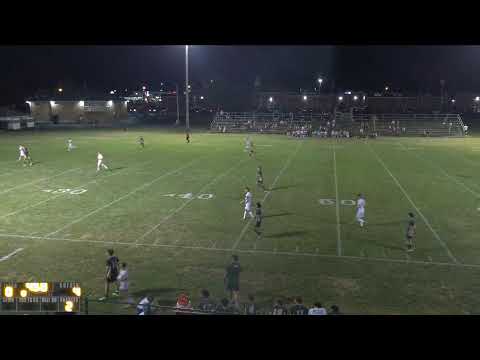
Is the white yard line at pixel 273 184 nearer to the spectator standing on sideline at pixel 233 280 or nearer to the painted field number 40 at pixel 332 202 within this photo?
the painted field number 40 at pixel 332 202

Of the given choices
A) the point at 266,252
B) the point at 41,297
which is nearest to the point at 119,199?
the point at 266,252

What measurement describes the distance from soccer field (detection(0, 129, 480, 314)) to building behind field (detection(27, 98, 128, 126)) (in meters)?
51.6

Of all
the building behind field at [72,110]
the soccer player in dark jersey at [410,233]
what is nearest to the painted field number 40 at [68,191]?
the soccer player in dark jersey at [410,233]

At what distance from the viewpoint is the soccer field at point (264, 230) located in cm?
1164

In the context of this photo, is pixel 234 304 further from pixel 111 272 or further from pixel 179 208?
pixel 179 208

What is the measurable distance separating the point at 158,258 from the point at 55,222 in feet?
19.1

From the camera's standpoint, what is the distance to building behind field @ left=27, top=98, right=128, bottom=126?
268ft

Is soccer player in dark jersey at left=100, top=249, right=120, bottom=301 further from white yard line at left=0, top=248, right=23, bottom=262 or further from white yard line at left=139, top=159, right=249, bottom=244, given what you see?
white yard line at left=0, top=248, right=23, bottom=262

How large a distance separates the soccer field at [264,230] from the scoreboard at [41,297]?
4.17m

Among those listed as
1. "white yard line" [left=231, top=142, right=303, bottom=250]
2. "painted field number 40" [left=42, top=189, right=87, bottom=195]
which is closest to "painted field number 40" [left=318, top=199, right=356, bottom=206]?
"white yard line" [left=231, top=142, right=303, bottom=250]

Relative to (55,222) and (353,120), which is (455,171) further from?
(353,120)
